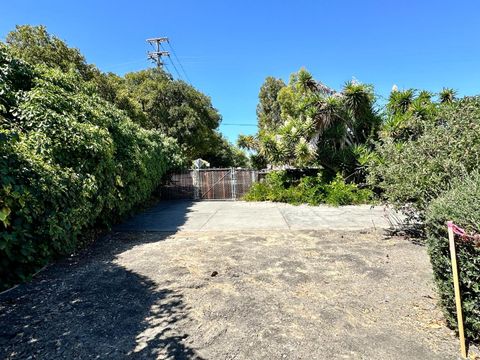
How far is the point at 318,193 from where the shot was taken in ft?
39.4

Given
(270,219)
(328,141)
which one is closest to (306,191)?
(328,141)

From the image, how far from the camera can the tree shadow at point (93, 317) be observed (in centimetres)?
254

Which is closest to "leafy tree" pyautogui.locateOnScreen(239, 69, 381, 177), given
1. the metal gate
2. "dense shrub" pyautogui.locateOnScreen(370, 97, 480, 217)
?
the metal gate

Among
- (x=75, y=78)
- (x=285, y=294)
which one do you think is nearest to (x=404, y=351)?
(x=285, y=294)

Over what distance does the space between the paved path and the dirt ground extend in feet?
7.32

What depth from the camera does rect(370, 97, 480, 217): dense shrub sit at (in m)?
4.83

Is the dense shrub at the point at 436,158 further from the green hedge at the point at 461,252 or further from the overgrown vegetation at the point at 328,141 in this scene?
the overgrown vegetation at the point at 328,141

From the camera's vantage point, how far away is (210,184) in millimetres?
15516

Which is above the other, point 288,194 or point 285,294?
point 288,194

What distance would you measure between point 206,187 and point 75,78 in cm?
921

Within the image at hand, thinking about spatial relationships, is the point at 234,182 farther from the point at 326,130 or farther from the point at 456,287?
the point at 456,287

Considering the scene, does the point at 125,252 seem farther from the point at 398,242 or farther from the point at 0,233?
the point at 398,242

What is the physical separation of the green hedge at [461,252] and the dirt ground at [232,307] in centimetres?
30

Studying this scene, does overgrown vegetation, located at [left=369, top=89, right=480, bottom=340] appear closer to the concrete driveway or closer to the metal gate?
the concrete driveway
